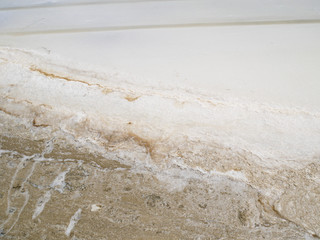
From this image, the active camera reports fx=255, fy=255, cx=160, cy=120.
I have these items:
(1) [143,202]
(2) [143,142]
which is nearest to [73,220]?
(1) [143,202]

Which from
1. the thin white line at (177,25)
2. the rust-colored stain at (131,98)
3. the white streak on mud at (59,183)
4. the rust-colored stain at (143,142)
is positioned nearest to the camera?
the white streak on mud at (59,183)

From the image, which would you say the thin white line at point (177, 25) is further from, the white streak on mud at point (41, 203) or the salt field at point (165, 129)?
the white streak on mud at point (41, 203)

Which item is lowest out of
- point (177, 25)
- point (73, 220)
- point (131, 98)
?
point (73, 220)

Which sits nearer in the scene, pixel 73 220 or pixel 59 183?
pixel 73 220

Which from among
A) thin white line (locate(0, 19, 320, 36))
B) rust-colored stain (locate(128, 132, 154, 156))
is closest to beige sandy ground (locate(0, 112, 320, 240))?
rust-colored stain (locate(128, 132, 154, 156))

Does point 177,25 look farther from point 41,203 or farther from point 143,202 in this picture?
point 41,203

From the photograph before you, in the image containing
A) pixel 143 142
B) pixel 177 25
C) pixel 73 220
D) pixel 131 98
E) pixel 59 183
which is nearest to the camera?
pixel 73 220

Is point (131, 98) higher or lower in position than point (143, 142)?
higher

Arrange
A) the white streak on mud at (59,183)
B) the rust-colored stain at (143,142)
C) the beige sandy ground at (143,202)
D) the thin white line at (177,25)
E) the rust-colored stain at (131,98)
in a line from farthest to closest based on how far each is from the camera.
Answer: the thin white line at (177,25), the rust-colored stain at (131,98), the rust-colored stain at (143,142), the white streak on mud at (59,183), the beige sandy ground at (143,202)

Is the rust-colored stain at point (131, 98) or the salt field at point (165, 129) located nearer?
the salt field at point (165, 129)

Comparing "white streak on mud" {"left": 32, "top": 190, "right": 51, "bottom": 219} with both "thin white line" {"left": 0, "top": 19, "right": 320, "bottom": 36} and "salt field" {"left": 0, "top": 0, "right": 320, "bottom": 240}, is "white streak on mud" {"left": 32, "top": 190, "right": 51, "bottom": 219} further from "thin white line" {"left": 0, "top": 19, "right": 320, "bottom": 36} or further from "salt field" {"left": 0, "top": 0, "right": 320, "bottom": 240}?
"thin white line" {"left": 0, "top": 19, "right": 320, "bottom": 36}

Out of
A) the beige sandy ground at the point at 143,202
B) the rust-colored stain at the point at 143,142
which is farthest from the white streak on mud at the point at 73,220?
the rust-colored stain at the point at 143,142

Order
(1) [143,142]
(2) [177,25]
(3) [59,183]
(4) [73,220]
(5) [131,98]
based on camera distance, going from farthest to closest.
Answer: (2) [177,25] → (5) [131,98] → (1) [143,142] → (3) [59,183] → (4) [73,220]

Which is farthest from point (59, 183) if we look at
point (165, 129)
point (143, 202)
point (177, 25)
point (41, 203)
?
point (177, 25)
